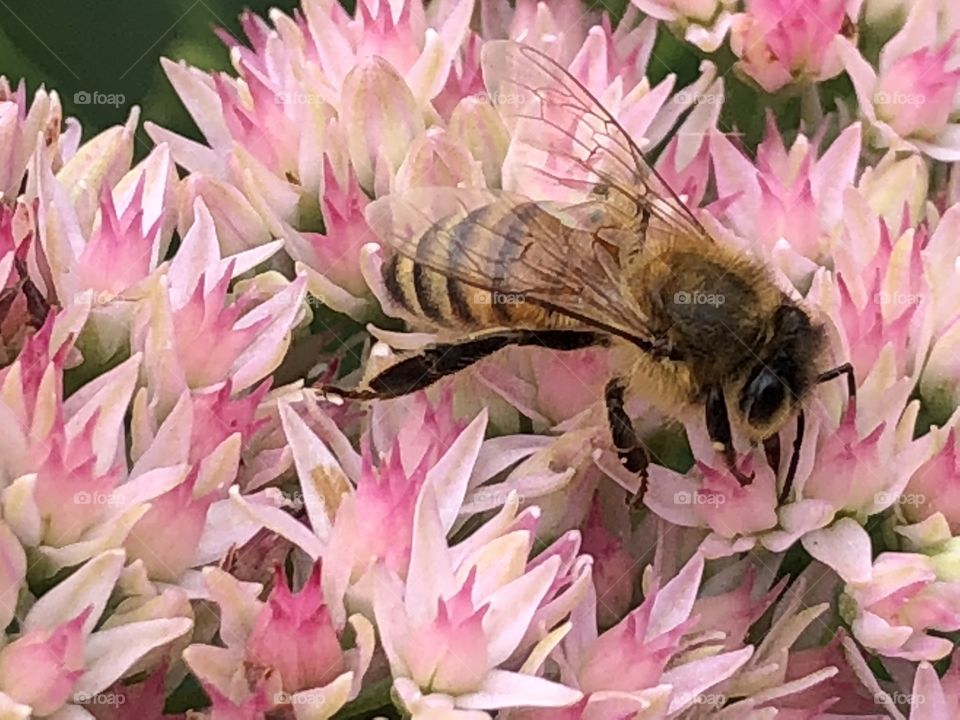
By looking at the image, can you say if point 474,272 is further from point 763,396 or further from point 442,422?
point 763,396

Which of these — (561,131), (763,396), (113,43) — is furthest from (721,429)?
(113,43)

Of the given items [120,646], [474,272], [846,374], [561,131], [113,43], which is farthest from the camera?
[113,43]

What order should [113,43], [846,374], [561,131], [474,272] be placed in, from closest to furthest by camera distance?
[474,272] → [846,374] → [561,131] → [113,43]

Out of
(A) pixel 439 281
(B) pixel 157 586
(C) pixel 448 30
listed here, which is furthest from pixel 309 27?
(B) pixel 157 586

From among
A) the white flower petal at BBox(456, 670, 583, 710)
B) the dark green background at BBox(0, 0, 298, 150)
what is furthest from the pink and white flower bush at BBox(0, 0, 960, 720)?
the dark green background at BBox(0, 0, 298, 150)

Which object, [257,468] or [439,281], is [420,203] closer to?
[439,281]

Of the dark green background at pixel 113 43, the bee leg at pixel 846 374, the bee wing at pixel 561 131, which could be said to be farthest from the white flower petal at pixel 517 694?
the dark green background at pixel 113 43

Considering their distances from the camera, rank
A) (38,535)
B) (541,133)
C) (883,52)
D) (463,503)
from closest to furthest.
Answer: (38,535)
(463,503)
(541,133)
(883,52)
